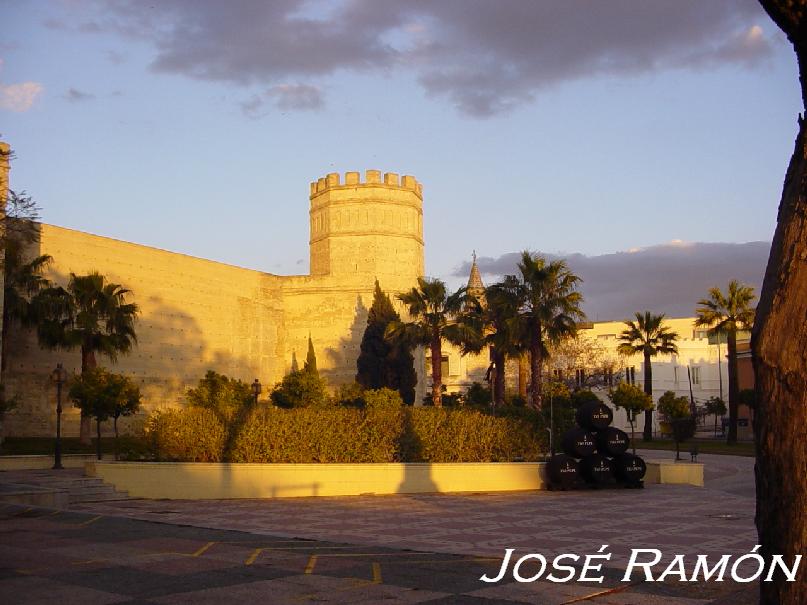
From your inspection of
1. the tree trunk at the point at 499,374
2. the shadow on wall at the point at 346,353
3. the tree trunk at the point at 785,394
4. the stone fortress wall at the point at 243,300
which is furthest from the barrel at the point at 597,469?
the shadow on wall at the point at 346,353

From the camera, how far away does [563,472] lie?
21828 mm

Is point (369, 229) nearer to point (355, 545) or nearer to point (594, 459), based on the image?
point (594, 459)

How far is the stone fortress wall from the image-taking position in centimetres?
4116

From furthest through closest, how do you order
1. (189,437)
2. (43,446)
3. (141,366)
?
(141,366) < (43,446) < (189,437)

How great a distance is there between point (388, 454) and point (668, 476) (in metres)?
7.37

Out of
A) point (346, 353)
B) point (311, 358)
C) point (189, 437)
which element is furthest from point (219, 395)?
point (346, 353)

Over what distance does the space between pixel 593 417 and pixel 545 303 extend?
16489 millimetres

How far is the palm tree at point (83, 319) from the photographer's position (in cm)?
3534

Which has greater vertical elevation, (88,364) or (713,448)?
(88,364)

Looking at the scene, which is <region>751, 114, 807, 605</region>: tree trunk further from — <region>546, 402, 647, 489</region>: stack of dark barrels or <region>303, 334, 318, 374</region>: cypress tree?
<region>303, 334, 318, 374</region>: cypress tree

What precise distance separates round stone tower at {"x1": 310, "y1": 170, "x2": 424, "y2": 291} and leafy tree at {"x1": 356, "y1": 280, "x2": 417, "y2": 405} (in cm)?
845

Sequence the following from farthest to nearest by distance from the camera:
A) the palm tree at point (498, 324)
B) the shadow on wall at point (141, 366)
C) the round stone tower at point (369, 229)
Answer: the round stone tower at point (369, 229) → the shadow on wall at point (141, 366) → the palm tree at point (498, 324)

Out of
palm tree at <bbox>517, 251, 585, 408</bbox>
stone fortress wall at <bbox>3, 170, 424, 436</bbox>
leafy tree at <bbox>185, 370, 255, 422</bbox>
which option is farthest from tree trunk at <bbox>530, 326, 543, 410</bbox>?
stone fortress wall at <bbox>3, 170, 424, 436</bbox>

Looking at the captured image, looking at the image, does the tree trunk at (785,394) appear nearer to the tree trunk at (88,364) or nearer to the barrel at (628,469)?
the barrel at (628,469)
